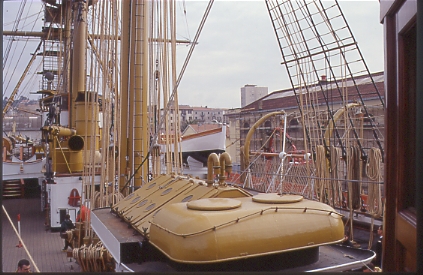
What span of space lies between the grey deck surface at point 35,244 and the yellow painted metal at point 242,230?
235cm

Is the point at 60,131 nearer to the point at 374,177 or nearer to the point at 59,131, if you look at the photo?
the point at 59,131

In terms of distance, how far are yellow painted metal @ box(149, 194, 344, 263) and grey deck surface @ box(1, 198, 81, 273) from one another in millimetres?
2349

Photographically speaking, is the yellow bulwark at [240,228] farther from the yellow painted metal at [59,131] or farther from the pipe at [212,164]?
the yellow painted metal at [59,131]

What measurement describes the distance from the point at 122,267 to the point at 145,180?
380 cm

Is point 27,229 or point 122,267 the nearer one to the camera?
point 122,267

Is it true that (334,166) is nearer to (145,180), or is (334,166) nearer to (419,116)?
(145,180)

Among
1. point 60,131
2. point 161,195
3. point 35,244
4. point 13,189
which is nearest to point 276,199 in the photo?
point 161,195

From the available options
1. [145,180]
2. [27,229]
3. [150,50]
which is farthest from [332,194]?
[27,229]

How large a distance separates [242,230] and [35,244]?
26.7ft

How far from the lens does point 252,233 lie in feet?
9.73

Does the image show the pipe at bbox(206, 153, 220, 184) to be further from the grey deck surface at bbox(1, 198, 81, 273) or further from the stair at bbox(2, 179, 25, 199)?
the stair at bbox(2, 179, 25, 199)

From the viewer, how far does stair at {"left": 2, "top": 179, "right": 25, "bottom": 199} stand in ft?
55.9

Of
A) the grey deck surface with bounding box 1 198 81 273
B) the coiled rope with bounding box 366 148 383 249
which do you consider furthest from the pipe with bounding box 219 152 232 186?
the coiled rope with bounding box 366 148 383 249

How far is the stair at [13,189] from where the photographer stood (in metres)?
17.0
